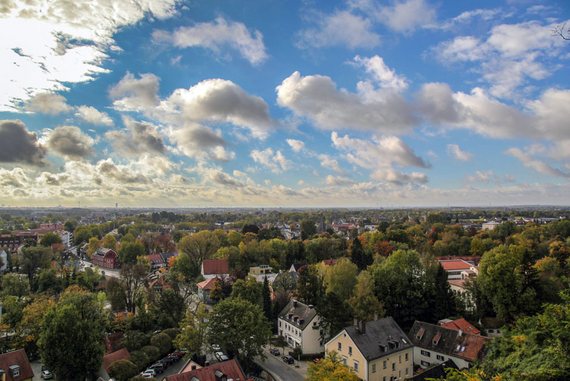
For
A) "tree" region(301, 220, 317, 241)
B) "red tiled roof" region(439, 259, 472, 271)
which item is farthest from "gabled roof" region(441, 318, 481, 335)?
"tree" region(301, 220, 317, 241)

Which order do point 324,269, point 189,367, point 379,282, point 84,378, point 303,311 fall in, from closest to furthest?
point 189,367, point 84,378, point 303,311, point 379,282, point 324,269

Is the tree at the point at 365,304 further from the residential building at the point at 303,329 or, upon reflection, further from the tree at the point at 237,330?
the tree at the point at 237,330

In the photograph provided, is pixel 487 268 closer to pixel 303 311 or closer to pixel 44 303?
pixel 303 311

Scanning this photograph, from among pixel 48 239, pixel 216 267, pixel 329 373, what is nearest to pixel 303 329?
pixel 329 373

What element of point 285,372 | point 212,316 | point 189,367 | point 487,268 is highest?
point 487,268

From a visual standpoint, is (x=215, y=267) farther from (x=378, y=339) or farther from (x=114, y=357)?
(x=378, y=339)

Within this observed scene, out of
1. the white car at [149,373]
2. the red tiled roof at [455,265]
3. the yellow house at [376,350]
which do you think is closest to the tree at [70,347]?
the white car at [149,373]

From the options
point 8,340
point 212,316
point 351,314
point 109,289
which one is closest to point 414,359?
point 351,314
